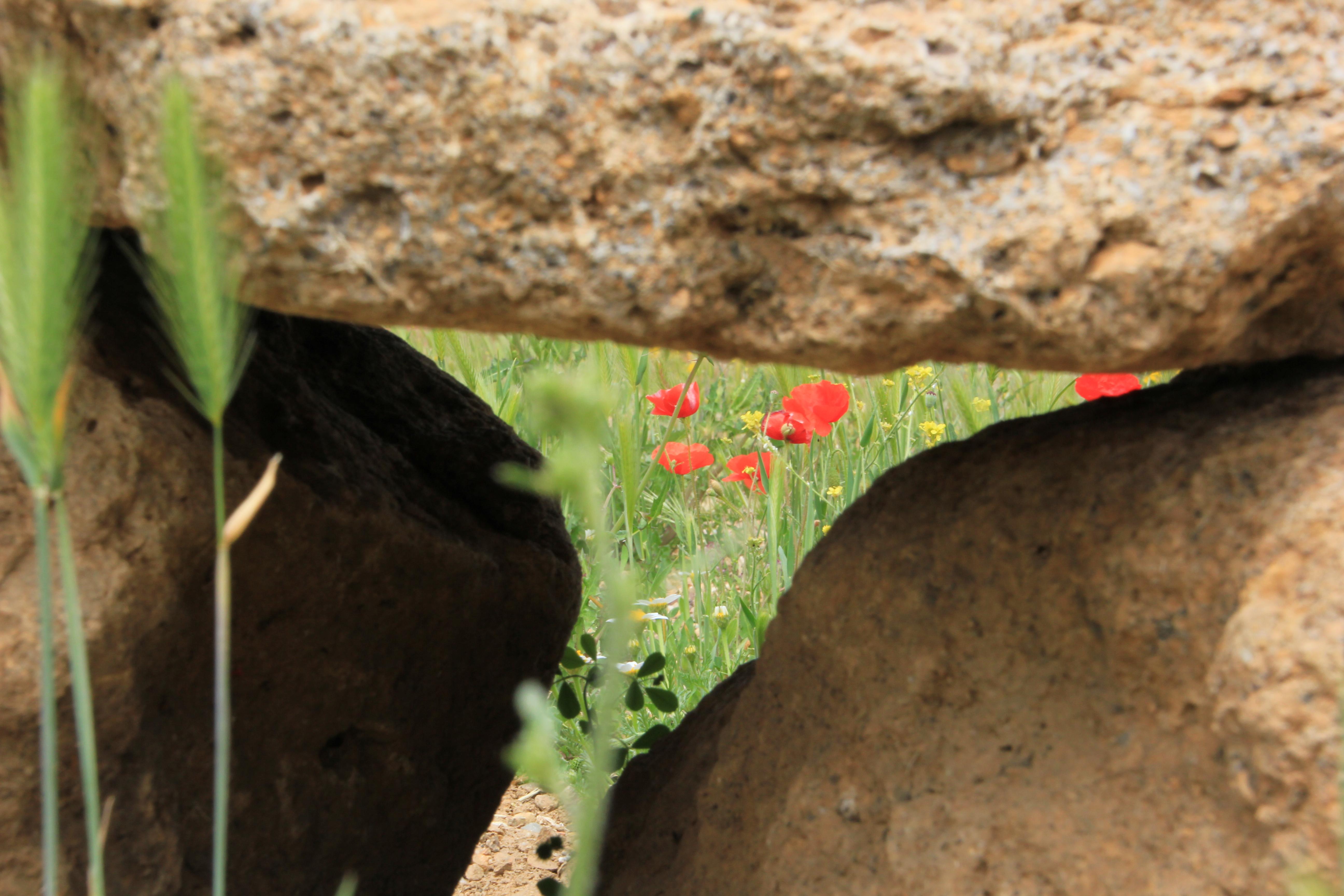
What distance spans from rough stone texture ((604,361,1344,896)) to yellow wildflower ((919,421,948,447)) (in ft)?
3.71

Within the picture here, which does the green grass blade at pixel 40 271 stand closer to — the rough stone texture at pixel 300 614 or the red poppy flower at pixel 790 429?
the rough stone texture at pixel 300 614

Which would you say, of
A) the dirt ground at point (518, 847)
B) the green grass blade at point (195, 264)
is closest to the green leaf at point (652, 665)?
the dirt ground at point (518, 847)

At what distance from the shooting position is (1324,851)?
2.52 feet

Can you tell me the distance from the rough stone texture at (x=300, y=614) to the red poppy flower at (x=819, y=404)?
0.48m

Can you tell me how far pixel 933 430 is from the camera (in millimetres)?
2348

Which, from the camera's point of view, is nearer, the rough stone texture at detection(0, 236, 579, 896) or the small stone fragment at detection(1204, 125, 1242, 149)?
the small stone fragment at detection(1204, 125, 1242, 149)

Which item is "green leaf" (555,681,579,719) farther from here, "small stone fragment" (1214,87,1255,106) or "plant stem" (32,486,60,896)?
"small stone fragment" (1214,87,1255,106)

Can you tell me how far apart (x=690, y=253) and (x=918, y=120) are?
0.17 m

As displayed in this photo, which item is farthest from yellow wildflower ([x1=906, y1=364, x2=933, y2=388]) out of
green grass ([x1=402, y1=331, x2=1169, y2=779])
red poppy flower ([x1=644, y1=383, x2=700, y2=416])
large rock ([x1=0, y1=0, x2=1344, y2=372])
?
large rock ([x1=0, y1=0, x2=1344, y2=372])

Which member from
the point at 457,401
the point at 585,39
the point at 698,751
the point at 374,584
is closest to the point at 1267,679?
the point at 585,39

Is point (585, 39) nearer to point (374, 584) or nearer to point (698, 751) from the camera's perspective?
point (374, 584)

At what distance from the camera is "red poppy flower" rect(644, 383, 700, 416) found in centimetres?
206

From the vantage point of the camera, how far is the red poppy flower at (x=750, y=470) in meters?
2.13

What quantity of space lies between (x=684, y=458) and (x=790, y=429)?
0.20 m
